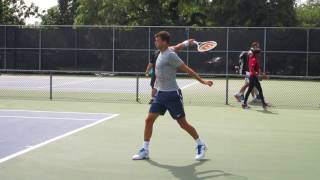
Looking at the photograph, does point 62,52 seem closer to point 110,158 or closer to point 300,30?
point 300,30

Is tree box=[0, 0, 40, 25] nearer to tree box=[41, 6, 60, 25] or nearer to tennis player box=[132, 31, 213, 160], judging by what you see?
tree box=[41, 6, 60, 25]

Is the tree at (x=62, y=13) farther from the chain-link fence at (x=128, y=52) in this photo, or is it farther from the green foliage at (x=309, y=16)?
the chain-link fence at (x=128, y=52)

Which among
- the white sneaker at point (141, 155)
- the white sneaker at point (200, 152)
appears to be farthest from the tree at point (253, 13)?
the white sneaker at point (141, 155)

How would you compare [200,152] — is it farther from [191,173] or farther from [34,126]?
[34,126]

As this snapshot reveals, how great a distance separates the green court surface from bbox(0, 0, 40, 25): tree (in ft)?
117

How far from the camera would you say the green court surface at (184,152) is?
7457 millimetres

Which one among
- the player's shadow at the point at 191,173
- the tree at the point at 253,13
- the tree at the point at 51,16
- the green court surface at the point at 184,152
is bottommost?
the player's shadow at the point at 191,173

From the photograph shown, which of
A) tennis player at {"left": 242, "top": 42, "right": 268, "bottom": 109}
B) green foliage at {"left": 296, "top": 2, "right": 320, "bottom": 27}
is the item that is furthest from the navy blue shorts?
green foliage at {"left": 296, "top": 2, "right": 320, "bottom": 27}

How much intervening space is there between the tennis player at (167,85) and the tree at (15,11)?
127 feet

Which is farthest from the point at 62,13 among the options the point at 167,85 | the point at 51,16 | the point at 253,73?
the point at 167,85

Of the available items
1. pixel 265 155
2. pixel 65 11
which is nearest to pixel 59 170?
pixel 265 155

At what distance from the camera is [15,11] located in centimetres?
5062

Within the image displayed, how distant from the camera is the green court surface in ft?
24.5

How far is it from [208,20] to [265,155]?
30251 mm
